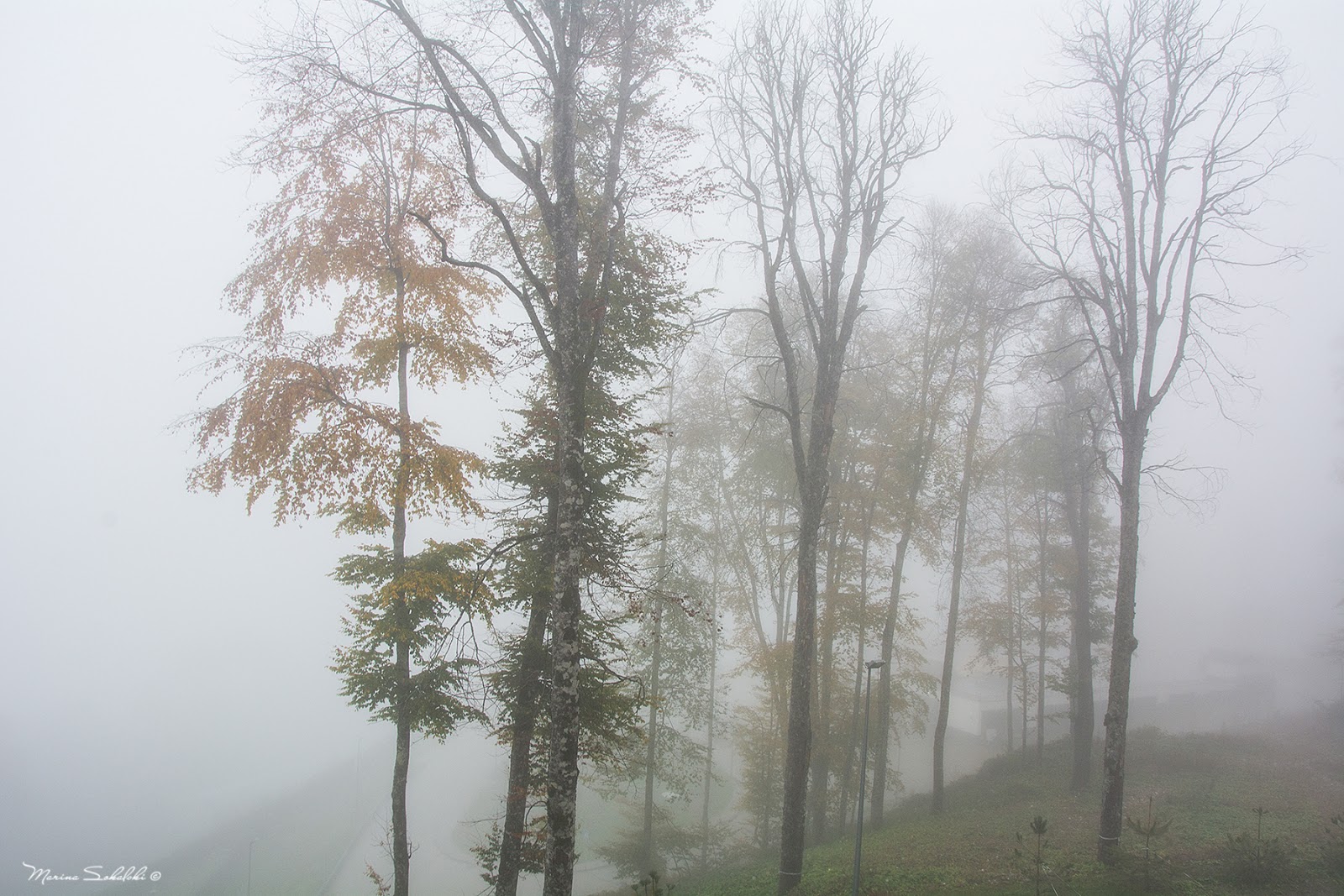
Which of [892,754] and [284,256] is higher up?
[284,256]

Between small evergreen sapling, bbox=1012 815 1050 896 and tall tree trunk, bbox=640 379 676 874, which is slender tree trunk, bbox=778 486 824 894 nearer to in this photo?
small evergreen sapling, bbox=1012 815 1050 896

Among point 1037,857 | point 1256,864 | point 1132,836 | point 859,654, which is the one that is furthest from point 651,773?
point 1256,864

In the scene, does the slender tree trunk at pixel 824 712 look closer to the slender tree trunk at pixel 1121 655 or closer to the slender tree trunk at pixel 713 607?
the slender tree trunk at pixel 713 607

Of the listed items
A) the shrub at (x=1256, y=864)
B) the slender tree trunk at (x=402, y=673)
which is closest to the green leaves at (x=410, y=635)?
the slender tree trunk at (x=402, y=673)

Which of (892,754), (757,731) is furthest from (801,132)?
(892,754)

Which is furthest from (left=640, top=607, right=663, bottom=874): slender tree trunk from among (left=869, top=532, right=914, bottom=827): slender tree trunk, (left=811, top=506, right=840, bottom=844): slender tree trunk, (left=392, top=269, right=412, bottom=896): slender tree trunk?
(left=392, top=269, right=412, bottom=896): slender tree trunk

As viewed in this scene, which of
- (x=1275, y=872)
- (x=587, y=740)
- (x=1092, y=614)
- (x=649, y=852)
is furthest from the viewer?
(x=1092, y=614)

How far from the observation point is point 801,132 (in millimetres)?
10430

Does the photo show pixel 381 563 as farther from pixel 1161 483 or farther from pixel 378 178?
pixel 1161 483

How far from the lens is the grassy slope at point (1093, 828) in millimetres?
8523

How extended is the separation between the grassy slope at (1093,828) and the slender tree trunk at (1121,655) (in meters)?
0.52

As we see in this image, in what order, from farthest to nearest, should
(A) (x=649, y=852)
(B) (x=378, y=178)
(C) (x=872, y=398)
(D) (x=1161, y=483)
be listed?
(C) (x=872, y=398) < (A) (x=649, y=852) < (D) (x=1161, y=483) < (B) (x=378, y=178)

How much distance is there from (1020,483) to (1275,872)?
15.1 m

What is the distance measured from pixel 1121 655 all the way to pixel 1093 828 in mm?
4561
